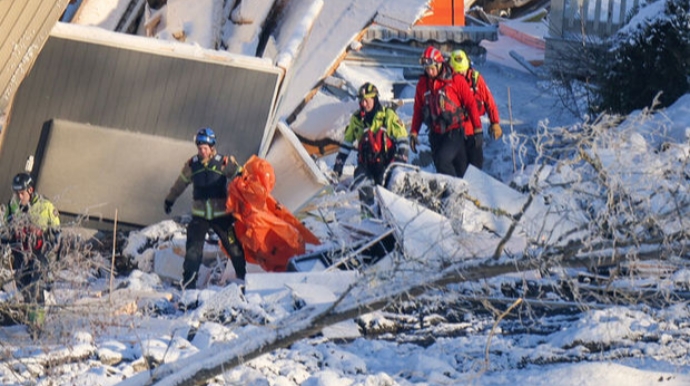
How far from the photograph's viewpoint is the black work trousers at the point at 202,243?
31.9 feet

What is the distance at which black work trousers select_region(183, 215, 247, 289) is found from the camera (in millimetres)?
9734

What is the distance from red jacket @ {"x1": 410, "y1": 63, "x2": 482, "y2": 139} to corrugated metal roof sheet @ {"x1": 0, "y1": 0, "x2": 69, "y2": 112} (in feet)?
10.6

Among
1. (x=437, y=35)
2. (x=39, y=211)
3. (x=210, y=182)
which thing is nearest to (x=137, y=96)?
(x=210, y=182)

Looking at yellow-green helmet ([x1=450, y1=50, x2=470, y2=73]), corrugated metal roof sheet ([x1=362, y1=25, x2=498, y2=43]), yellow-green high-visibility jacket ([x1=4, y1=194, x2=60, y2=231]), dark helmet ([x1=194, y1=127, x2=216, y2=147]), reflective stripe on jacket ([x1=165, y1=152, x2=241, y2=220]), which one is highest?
yellow-green helmet ([x1=450, y1=50, x2=470, y2=73])

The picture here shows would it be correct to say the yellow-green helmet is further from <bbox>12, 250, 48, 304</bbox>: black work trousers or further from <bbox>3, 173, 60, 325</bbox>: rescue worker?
<bbox>12, 250, 48, 304</bbox>: black work trousers

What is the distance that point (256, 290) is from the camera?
874 cm

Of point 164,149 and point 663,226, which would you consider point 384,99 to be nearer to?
point 164,149

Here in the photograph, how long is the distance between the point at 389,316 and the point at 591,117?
5.71 m

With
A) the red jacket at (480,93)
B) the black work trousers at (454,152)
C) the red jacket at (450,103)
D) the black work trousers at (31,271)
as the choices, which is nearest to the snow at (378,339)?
the black work trousers at (31,271)

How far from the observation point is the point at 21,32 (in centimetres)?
985

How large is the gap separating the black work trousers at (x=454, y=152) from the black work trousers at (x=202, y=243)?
2.02 m

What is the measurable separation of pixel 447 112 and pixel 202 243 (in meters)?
2.48

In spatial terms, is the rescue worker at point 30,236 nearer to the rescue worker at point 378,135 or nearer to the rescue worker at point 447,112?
the rescue worker at point 378,135

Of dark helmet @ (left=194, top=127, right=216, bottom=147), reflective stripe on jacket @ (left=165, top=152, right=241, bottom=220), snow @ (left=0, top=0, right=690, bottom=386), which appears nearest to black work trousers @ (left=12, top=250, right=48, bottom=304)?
snow @ (left=0, top=0, right=690, bottom=386)
